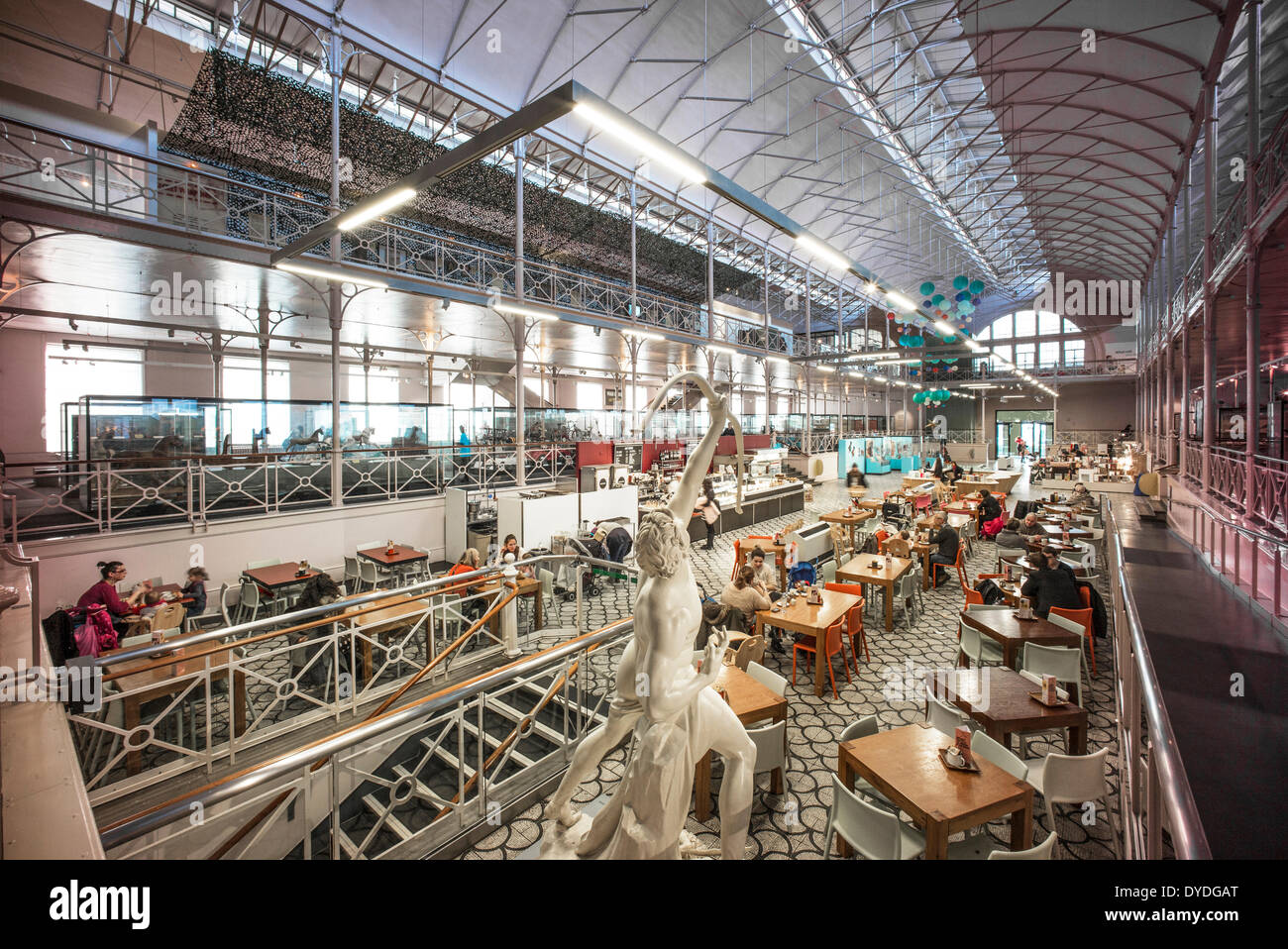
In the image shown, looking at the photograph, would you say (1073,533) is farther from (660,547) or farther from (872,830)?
(660,547)

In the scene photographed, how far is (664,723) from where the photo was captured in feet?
8.06

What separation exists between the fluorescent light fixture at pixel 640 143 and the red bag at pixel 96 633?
23.3 feet

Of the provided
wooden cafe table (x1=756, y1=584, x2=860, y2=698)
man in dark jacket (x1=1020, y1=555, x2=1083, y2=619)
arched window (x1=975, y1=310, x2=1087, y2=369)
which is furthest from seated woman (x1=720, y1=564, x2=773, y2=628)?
arched window (x1=975, y1=310, x2=1087, y2=369)

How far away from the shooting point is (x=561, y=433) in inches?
764

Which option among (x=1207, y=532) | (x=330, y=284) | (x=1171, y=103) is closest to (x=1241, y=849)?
(x=1207, y=532)

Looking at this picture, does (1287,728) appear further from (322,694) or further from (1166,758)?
(322,694)

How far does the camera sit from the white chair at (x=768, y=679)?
4513mm

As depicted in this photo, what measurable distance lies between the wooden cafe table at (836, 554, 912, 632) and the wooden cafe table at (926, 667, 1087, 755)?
8.62 ft

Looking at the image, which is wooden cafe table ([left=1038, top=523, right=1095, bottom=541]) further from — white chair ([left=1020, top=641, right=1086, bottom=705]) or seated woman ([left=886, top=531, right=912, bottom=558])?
white chair ([left=1020, top=641, right=1086, bottom=705])

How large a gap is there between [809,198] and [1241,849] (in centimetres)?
1913

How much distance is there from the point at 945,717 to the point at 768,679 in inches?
54.3

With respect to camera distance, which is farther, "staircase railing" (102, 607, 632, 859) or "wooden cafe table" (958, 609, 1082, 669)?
"wooden cafe table" (958, 609, 1082, 669)

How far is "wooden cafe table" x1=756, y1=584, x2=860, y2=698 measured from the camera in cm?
593

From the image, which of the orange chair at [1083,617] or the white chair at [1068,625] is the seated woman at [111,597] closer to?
the white chair at [1068,625]
